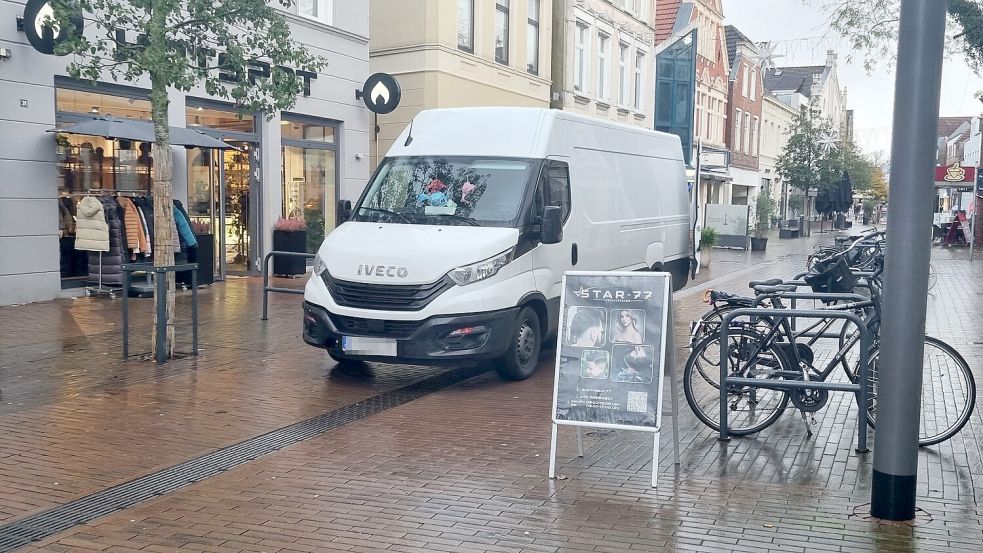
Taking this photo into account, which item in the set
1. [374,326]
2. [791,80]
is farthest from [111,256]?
[791,80]

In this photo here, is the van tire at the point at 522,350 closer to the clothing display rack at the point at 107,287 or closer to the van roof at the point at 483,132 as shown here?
the van roof at the point at 483,132

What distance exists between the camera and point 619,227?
11039 mm

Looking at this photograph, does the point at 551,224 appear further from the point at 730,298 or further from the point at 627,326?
the point at 627,326

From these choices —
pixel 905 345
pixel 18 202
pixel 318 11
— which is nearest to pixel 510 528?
pixel 905 345

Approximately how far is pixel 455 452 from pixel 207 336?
5.50m

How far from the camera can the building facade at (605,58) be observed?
2792 centimetres

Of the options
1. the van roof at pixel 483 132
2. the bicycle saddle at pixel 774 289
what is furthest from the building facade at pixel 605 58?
the bicycle saddle at pixel 774 289

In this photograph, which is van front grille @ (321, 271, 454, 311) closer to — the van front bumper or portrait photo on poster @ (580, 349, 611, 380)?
the van front bumper

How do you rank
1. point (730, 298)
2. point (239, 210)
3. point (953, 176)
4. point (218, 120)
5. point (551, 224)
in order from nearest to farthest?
point (730, 298) → point (551, 224) → point (218, 120) → point (239, 210) → point (953, 176)

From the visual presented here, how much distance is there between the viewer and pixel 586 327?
603 centimetres

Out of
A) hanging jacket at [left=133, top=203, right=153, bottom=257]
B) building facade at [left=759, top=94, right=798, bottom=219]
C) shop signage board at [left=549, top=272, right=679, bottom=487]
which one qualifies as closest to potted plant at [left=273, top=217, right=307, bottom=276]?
hanging jacket at [left=133, top=203, right=153, bottom=257]

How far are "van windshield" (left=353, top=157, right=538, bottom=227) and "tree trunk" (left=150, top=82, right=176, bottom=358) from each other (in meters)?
1.91

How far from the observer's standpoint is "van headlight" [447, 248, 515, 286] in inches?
322

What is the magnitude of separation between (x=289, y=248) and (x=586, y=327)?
12.0 metres
